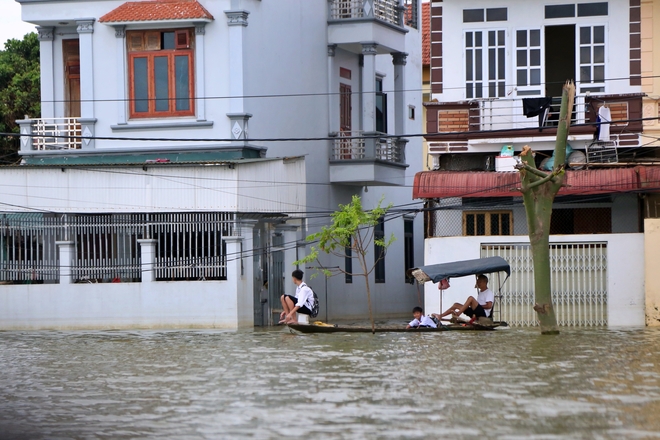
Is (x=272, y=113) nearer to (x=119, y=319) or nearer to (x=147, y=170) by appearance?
(x=147, y=170)

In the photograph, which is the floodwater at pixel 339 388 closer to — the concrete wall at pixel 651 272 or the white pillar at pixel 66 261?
the concrete wall at pixel 651 272

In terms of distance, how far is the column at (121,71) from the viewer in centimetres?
2980

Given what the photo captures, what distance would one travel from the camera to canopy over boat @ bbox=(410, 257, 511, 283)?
23.9 m

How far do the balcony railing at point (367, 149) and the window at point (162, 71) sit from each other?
223 inches

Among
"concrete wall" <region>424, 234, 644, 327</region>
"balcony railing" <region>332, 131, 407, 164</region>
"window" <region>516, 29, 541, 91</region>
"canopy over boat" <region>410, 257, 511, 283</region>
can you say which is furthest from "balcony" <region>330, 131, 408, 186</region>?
"canopy over boat" <region>410, 257, 511, 283</region>

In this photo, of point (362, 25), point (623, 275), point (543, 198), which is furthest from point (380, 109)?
point (543, 198)

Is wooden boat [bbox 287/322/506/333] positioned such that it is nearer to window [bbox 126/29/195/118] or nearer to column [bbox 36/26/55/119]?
window [bbox 126/29/195/118]

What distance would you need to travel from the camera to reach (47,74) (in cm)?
3119

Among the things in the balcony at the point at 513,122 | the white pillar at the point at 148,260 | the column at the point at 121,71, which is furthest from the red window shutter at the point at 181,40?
the balcony at the point at 513,122

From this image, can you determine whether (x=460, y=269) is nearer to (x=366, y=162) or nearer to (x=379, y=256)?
(x=366, y=162)

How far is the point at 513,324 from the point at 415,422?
15278mm

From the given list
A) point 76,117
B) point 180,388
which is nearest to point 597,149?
point 76,117

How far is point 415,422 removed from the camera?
11.6 meters

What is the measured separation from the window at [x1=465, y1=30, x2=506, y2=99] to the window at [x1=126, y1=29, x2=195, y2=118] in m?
6.88
